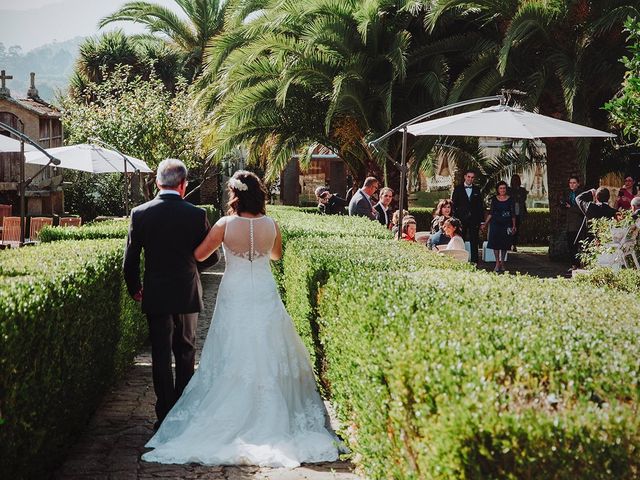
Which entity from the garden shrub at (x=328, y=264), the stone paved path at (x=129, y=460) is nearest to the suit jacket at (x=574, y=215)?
the garden shrub at (x=328, y=264)

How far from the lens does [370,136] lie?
18062 mm

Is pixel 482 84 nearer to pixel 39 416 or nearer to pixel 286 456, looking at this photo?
pixel 286 456

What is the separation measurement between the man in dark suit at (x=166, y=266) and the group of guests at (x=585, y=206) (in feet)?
33.5

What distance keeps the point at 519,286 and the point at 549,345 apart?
85.6 inches

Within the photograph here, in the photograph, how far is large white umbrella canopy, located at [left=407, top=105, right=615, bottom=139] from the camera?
11.8m

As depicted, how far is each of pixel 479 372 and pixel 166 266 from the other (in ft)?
11.6

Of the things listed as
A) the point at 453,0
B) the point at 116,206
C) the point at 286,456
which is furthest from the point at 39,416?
the point at 116,206

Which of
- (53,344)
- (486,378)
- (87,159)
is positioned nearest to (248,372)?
(53,344)

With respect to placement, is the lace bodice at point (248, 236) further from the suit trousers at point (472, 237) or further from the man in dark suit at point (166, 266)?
the suit trousers at point (472, 237)

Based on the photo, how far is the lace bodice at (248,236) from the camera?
6.53m

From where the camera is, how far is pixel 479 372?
130 inches

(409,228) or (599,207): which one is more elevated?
(599,207)

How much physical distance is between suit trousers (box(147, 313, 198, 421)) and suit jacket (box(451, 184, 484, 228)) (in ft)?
34.0

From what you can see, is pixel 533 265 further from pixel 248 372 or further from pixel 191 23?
pixel 191 23
